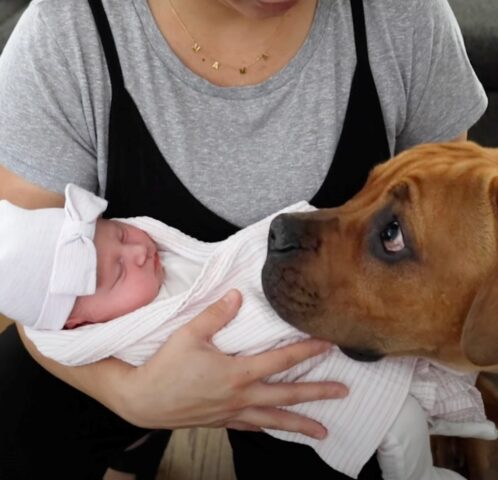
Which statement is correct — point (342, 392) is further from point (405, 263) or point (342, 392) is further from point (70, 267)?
point (70, 267)

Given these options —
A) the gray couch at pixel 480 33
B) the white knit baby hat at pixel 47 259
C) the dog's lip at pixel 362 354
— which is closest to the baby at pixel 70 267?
the white knit baby hat at pixel 47 259

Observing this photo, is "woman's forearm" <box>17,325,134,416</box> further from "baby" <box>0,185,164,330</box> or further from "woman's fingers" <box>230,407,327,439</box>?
"woman's fingers" <box>230,407,327,439</box>

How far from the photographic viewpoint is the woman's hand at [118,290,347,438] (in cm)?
121

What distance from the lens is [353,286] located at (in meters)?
1.19

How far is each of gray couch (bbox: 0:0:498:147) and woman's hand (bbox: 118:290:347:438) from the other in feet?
4.80

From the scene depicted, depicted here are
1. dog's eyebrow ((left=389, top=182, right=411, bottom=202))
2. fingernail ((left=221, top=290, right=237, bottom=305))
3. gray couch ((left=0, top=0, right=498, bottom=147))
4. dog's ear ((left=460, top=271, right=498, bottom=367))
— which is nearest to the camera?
dog's ear ((left=460, top=271, right=498, bottom=367))

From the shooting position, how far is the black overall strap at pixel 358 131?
1337 mm

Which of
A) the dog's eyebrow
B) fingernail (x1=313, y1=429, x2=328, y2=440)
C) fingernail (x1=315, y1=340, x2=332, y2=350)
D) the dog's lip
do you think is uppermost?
the dog's eyebrow

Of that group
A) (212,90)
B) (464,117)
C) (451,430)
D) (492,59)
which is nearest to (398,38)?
(464,117)

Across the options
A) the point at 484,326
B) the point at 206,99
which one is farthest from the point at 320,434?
the point at 206,99

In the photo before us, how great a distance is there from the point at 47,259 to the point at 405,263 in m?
0.61

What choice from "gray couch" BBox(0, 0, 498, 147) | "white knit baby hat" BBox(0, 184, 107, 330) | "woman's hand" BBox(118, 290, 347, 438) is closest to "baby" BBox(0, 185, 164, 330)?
"white knit baby hat" BBox(0, 184, 107, 330)

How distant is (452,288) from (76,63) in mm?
731

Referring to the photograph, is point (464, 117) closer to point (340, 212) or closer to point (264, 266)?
point (340, 212)
